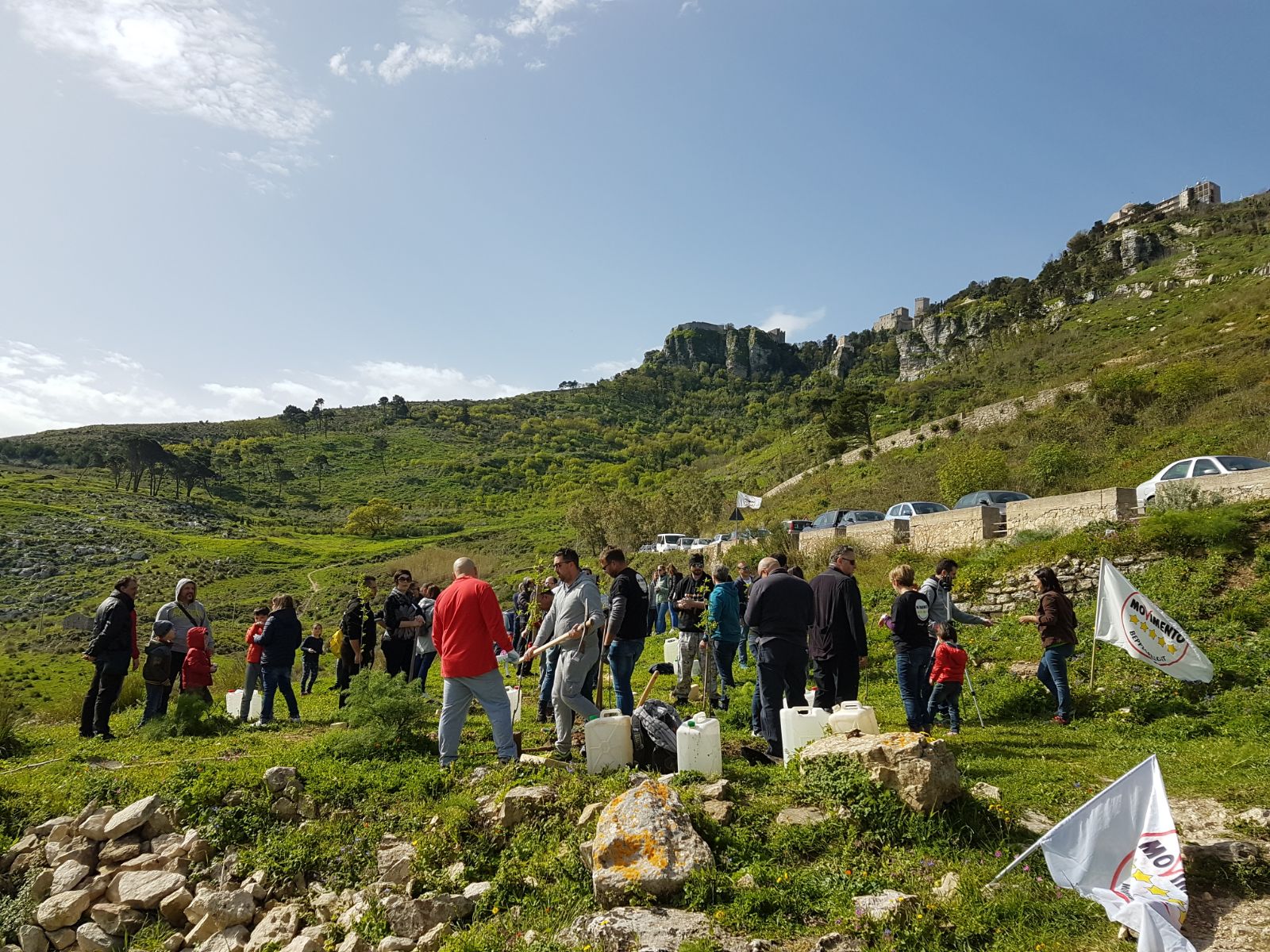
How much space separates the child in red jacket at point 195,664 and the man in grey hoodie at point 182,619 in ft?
0.24

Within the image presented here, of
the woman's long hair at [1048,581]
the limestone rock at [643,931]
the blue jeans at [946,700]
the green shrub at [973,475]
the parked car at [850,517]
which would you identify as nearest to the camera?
the limestone rock at [643,931]

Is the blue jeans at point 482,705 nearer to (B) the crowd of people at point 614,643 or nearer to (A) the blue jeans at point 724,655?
(B) the crowd of people at point 614,643

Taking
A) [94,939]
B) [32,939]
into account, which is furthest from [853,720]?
[32,939]

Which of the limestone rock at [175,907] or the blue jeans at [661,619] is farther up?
the blue jeans at [661,619]

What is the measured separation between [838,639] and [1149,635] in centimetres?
380

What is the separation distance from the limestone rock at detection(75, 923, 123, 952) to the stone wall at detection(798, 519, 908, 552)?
16.8 meters

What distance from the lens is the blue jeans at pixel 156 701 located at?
29.7 feet

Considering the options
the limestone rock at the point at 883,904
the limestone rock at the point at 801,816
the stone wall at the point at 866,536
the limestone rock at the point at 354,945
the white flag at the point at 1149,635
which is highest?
the stone wall at the point at 866,536

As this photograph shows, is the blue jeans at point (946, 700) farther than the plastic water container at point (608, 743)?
Yes

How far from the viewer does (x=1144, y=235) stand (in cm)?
7700

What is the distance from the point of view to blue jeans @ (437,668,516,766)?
6109 millimetres


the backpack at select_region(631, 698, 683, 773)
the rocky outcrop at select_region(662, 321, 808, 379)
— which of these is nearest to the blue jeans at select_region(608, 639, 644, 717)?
the backpack at select_region(631, 698, 683, 773)

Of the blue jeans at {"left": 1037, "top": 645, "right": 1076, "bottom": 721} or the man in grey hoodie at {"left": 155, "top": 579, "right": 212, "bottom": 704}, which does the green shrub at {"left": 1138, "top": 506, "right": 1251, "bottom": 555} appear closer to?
the blue jeans at {"left": 1037, "top": 645, "right": 1076, "bottom": 721}

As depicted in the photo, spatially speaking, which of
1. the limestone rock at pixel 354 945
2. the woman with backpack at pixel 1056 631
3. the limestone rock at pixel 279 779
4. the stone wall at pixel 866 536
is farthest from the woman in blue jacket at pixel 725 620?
the stone wall at pixel 866 536
